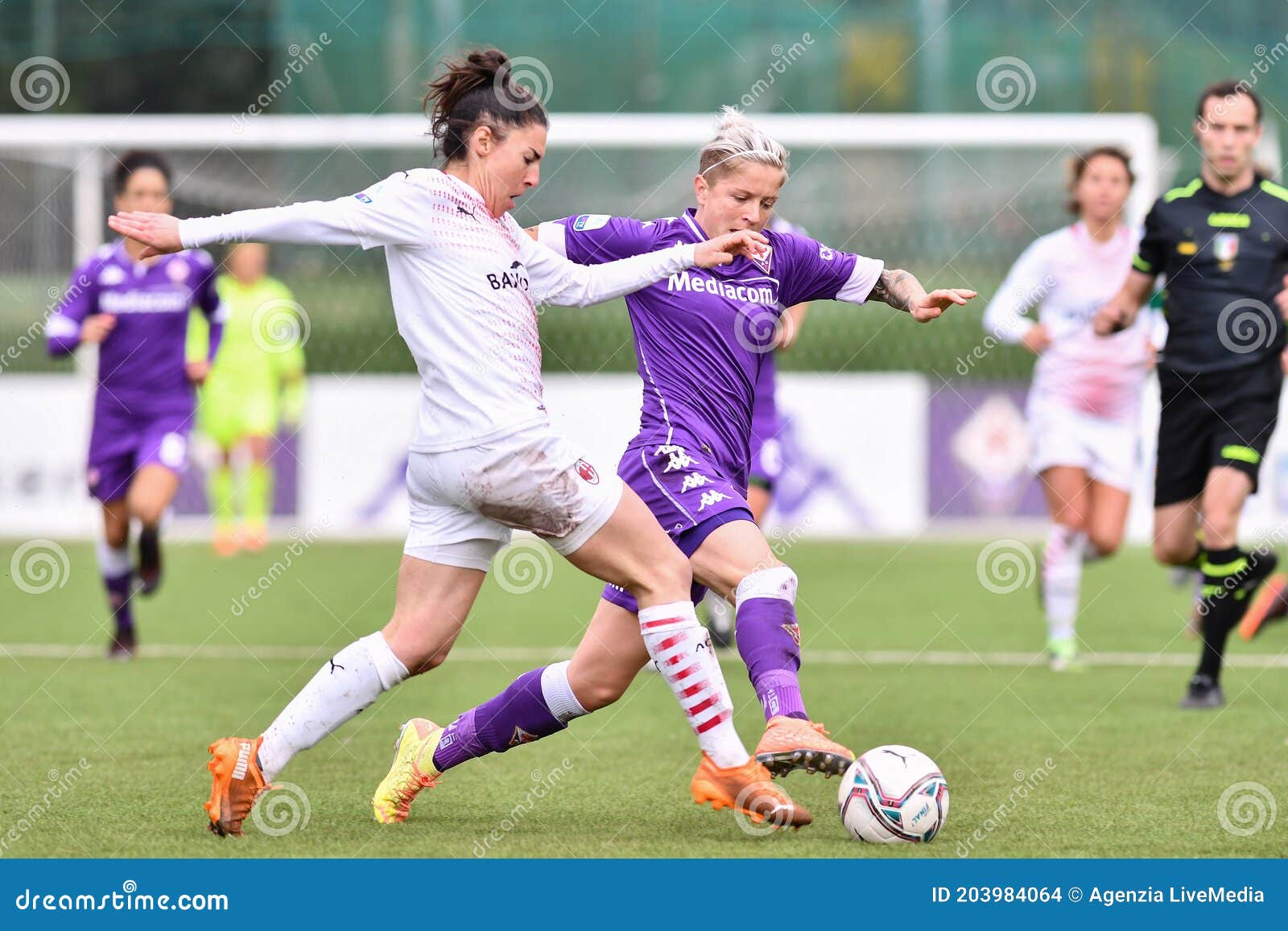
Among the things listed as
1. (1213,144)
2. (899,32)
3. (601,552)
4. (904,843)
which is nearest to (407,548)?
(601,552)

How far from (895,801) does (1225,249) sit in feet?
12.7

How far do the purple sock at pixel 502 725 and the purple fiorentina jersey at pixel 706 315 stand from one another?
2.58ft

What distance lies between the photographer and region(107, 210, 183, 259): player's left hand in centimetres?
415

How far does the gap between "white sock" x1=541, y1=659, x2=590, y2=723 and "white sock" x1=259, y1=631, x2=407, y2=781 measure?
564 mm

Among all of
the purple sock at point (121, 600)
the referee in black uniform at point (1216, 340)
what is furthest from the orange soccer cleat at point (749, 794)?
the purple sock at point (121, 600)

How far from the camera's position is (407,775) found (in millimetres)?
5047

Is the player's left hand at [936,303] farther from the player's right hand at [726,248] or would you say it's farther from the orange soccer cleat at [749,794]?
the orange soccer cleat at [749,794]

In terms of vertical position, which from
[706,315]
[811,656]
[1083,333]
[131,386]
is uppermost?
[706,315]

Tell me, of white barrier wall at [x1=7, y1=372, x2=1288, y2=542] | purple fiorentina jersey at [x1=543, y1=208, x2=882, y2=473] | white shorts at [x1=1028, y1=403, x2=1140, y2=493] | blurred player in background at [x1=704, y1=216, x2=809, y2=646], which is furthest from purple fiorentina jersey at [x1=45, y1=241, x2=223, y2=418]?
white barrier wall at [x1=7, y1=372, x2=1288, y2=542]

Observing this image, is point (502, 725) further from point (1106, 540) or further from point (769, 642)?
point (1106, 540)

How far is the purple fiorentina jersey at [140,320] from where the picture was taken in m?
9.21

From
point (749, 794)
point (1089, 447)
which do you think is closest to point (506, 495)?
point (749, 794)

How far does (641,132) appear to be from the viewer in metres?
16.2
